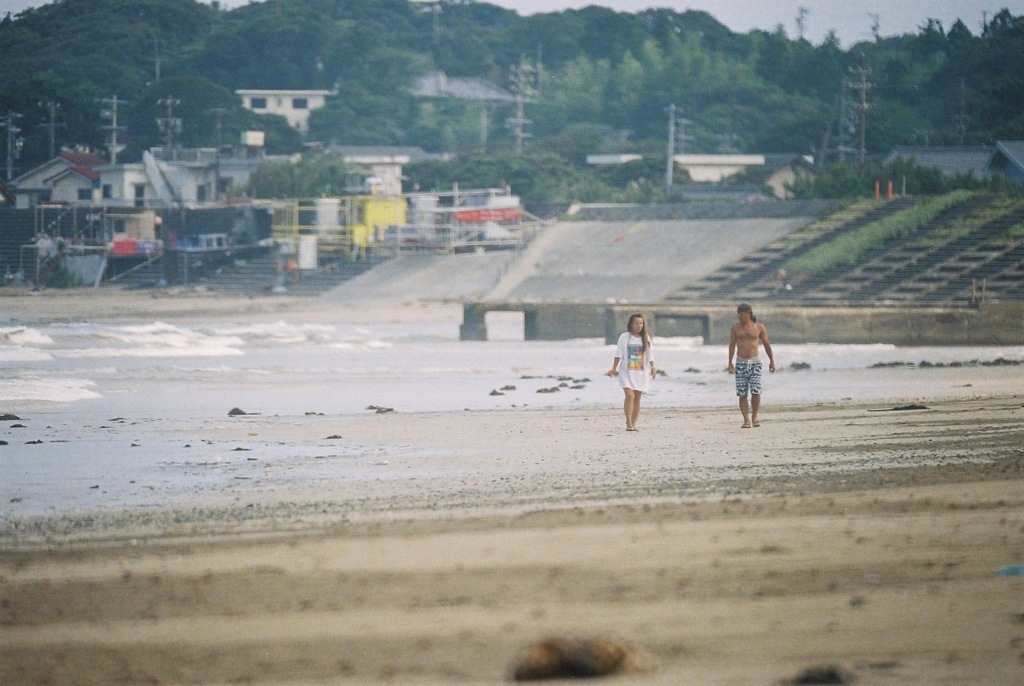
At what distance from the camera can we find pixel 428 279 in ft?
177

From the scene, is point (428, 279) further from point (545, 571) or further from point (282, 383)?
point (545, 571)

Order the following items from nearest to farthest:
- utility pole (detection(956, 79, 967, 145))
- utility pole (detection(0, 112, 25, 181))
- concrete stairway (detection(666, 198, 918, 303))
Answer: concrete stairway (detection(666, 198, 918, 303))
utility pole (detection(0, 112, 25, 181))
utility pole (detection(956, 79, 967, 145))

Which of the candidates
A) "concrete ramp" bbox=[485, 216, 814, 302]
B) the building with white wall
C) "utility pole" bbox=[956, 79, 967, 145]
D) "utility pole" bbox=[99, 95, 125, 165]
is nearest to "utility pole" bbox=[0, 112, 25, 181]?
"utility pole" bbox=[99, 95, 125, 165]

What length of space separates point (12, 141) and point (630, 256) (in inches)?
1236

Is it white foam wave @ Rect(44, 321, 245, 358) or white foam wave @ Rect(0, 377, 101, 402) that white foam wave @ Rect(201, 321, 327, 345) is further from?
white foam wave @ Rect(0, 377, 101, 402)

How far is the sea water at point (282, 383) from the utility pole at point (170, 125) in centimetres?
3651

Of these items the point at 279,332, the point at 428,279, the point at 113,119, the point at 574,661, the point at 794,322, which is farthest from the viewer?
the point at 113,119

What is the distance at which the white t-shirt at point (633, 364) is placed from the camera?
14.6 metres

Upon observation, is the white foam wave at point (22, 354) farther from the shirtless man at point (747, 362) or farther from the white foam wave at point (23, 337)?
the shirtless man at point (747, 362)

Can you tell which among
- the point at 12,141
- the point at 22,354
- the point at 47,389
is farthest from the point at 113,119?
the point at 47,389

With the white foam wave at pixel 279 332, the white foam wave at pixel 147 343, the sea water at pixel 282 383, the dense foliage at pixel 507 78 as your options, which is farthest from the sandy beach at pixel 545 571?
the dense foliage at pixel 507 78

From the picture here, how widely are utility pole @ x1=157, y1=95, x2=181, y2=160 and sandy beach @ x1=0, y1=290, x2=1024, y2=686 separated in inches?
2496

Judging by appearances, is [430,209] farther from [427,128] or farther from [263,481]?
[263,481]

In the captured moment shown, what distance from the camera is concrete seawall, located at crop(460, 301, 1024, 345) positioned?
31297 millimetres
